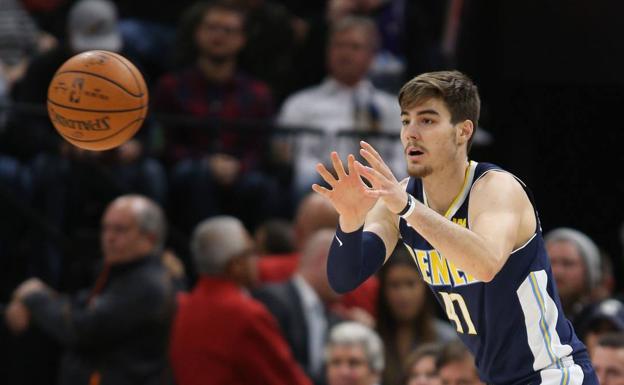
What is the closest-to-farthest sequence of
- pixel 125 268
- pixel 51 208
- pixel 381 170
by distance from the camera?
pixel 381 170 → pixel 125 268 → pixel 51 208

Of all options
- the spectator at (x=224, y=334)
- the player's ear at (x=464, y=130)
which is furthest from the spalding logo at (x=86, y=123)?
the spectator at (x=224, y=334)

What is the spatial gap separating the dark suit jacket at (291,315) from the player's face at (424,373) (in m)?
1.25

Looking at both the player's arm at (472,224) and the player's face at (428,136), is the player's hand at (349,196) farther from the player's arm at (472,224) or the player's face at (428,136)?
the player's face at (428,136)

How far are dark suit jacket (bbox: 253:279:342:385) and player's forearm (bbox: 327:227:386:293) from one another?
131 inches

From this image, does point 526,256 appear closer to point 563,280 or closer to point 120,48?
point 563,280

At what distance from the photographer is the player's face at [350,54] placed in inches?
424

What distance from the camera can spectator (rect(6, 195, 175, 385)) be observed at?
8727 millimetres

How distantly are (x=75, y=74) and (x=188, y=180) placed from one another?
3649mm

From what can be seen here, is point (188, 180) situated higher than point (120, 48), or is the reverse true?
point (120, 48)

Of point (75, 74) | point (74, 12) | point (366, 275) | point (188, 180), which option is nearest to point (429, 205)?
point (366, 275)

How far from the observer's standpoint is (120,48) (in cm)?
1096

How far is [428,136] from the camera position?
5531mm

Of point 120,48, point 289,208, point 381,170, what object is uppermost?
point 381,170

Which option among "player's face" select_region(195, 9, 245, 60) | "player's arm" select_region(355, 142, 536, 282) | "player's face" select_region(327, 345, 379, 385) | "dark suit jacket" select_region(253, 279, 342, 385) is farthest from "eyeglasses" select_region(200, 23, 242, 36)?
"player's arm" select_region(355, 142, 536, 282)
